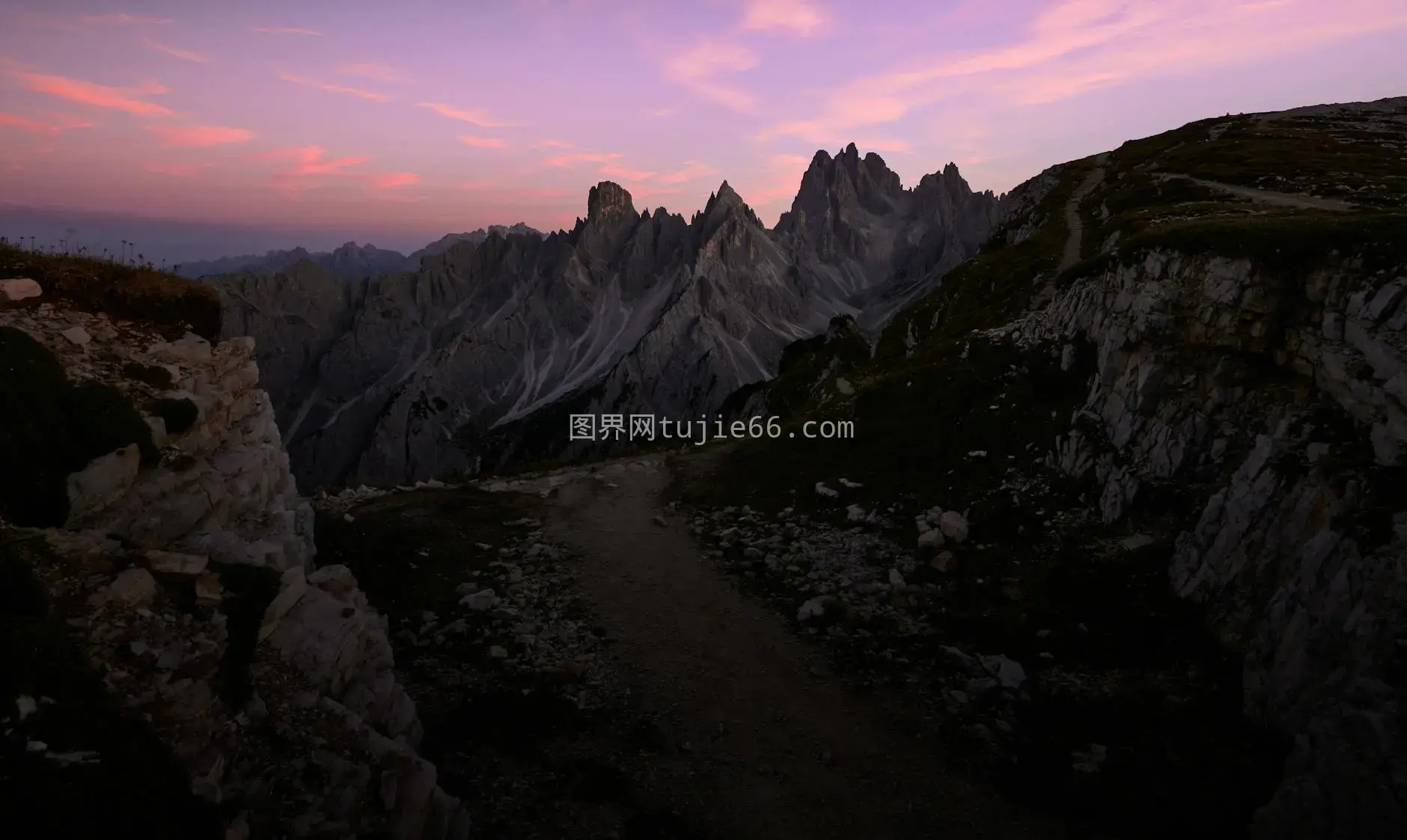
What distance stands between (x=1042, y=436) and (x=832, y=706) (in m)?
16.9

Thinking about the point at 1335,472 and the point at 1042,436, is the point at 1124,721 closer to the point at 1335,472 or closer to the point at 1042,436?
the point at 1335,472

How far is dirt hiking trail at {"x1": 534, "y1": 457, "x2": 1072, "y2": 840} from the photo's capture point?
13.6m

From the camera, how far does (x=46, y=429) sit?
1326 centimetres

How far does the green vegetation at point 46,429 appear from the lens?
39.8 feet

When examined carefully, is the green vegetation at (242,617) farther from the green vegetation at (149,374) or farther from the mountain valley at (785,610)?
the green vegetation at (149,374)

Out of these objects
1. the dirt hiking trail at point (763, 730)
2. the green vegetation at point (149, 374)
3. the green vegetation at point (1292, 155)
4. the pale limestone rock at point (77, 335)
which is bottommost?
the dirt hiking trail at point (763, 730)

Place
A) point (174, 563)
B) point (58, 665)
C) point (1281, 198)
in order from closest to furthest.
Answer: point (58, 665) → point (174, 563) → point (1281, 198)

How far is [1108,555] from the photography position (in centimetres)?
2097

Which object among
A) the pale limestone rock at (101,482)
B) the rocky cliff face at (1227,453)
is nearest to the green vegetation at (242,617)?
the pale limestone rock at (101,482)

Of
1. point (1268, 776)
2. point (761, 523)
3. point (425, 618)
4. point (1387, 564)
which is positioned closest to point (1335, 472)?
point (1387, 564)

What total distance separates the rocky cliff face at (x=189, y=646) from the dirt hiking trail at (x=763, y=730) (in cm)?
565

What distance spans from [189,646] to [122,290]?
14318mm

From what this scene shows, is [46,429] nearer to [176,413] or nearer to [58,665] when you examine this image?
[176,413]

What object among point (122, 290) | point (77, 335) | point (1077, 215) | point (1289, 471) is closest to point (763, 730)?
point (1289, 471)
